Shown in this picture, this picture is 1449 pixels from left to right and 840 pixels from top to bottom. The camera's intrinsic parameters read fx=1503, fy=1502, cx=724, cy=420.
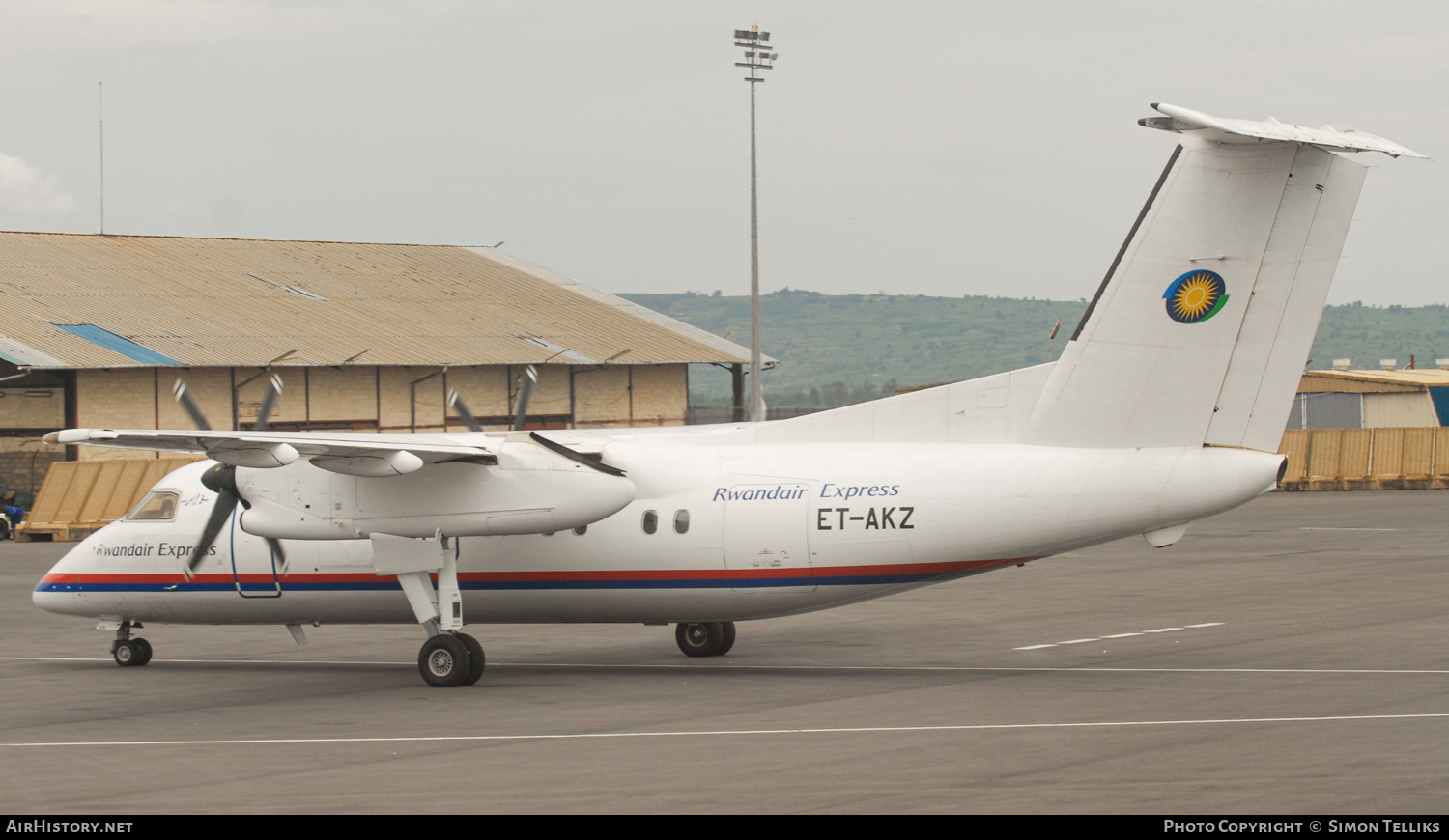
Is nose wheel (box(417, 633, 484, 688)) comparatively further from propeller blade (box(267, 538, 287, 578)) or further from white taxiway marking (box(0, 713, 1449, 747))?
white taxiway marking (box(0, 713, 1449, 747))

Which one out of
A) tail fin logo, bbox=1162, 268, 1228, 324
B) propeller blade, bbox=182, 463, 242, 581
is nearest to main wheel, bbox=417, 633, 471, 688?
propeller blade, bbox=182, 463, 242, 581

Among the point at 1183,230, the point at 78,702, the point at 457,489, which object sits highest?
the point at 1183,230

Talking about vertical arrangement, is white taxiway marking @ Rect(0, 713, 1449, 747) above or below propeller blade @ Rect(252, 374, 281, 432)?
below

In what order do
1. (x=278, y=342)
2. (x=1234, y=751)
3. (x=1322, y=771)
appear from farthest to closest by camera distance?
(x=278, y=342), (x=1234, y=751), (x=1322, y=771)

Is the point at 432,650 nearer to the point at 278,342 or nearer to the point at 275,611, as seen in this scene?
the point at 275,611

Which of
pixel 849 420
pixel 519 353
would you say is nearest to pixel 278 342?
pixel 519 353

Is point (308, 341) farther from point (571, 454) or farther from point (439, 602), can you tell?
point (571, 454)

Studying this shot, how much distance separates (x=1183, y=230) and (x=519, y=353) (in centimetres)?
4262

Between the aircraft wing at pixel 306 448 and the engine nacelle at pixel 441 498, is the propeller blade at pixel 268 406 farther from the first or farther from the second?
the aircraft wing at pixel 306 448

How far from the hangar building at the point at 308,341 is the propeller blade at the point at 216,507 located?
27.8m

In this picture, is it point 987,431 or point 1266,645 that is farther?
point 1266,645

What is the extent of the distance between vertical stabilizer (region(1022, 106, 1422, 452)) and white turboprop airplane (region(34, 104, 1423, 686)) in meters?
0.02

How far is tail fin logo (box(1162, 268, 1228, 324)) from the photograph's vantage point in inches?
564

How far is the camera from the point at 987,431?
15625mm
